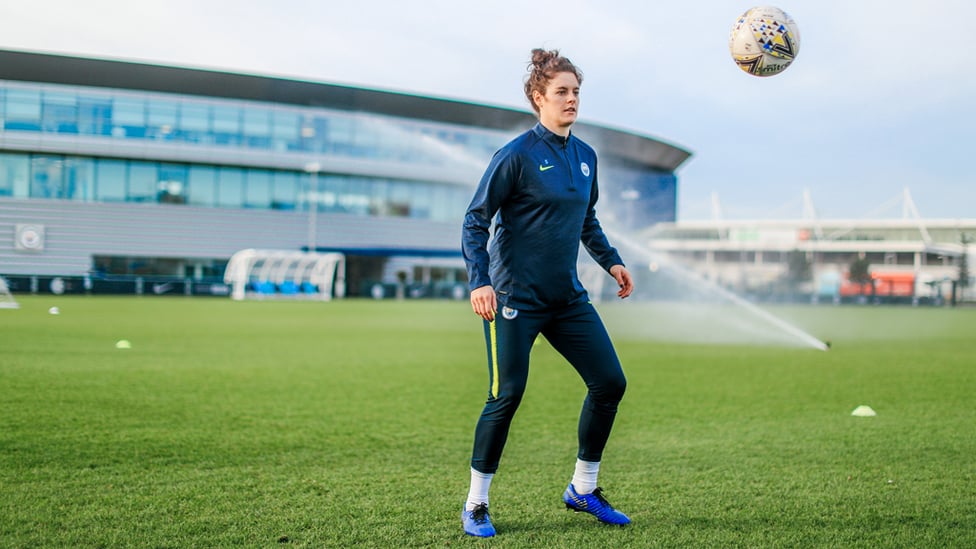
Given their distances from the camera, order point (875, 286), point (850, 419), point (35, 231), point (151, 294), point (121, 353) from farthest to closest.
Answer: point (875, 286) < point (35, 231) < point (151, 294) < point (121, 353) < point (850, 419)

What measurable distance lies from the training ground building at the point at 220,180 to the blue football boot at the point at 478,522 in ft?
134

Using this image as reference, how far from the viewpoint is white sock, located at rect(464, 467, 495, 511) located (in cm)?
408

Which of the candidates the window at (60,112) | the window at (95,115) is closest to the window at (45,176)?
the window at (60,112)

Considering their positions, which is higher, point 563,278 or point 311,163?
point 311,163

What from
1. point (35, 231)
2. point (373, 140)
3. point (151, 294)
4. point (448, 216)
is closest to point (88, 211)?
point (35, 231)

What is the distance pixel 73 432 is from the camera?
20.8ft

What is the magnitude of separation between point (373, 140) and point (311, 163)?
507cm

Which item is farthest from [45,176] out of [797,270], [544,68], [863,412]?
[797,270]

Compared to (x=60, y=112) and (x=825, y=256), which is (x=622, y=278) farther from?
(x=825, y=256)

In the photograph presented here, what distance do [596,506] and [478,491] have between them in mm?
628

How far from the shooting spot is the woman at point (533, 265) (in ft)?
13.3

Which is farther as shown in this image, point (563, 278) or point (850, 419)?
point (850, 419)

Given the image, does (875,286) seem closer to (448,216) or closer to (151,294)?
(448,216)

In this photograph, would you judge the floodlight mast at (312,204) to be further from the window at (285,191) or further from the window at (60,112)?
the window at (60,112)
